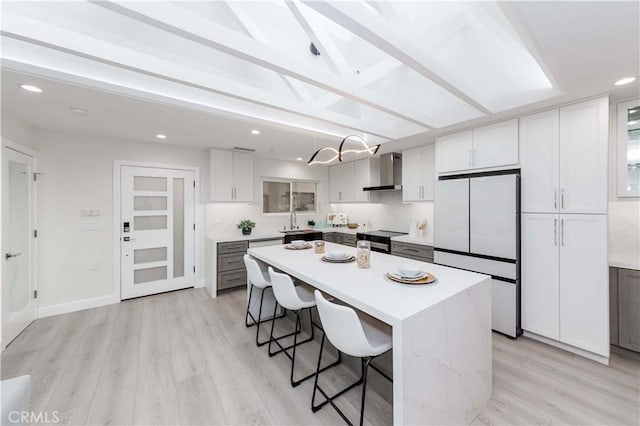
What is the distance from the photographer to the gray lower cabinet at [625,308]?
2252mm

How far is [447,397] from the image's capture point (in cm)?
144

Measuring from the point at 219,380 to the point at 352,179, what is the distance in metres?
4.23

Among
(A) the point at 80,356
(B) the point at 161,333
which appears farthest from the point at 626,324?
(A) the point at 80,356

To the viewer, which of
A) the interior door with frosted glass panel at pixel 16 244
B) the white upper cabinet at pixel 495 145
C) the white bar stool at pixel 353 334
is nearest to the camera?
the white bar stool at pixel 353 334

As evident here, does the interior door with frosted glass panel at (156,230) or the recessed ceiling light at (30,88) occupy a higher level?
the recessed ceiling light at (30,88)

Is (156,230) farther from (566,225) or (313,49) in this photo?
(566,225)

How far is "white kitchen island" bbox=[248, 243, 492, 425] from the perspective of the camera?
1.24 metres

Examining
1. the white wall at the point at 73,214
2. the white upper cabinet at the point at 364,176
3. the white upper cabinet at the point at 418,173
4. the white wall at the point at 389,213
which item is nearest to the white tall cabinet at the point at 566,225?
the white upper cabinet at the point at 418,173

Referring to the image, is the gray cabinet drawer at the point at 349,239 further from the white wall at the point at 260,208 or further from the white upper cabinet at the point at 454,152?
the white upper cabinet at the point at 454,152

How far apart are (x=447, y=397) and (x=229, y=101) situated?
317 cm

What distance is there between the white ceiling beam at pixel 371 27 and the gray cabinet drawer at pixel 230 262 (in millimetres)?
3656

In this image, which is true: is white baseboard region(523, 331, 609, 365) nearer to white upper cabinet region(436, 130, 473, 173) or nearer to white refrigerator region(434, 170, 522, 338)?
white refrigerator region(434, 170, 522, 338)

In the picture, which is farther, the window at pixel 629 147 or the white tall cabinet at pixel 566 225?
the window at pixel 629 147

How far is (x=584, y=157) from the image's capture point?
2.32 m
